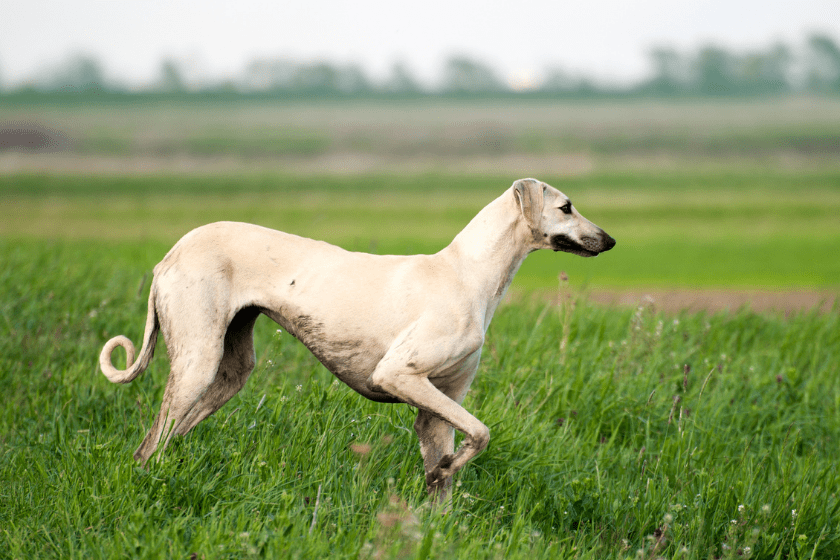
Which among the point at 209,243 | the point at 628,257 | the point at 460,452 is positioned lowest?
the point at 628,257

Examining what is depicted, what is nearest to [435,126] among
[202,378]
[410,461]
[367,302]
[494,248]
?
[410,461]

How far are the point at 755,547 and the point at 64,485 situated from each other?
341 centimetres

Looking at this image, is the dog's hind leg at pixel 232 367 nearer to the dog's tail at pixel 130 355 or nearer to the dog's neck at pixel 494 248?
the dog's tail at pixel 130 355

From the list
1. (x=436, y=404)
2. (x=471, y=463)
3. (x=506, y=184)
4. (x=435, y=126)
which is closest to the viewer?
(x=436, y=404)

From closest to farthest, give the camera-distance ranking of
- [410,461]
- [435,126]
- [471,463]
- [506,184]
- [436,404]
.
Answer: [436,404] < [410,461] < [471,463] < [506,184] < [435,126]

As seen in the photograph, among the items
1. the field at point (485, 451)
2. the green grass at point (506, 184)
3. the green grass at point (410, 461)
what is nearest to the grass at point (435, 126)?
the green grass at point (506, 184)

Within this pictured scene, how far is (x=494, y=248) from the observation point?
3037 millimetres

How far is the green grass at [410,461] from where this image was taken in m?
2.87

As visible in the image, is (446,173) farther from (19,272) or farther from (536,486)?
(536,486)

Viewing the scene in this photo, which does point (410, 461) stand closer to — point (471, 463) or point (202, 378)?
point (471, 463)

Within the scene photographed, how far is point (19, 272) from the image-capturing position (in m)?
7.05

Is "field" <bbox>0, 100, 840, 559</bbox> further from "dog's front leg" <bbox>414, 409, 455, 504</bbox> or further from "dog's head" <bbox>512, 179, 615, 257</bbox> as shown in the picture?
"dog's head" <bbox>512, 179, 615, 257</bbox>

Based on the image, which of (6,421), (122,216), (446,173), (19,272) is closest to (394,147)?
(446,173)

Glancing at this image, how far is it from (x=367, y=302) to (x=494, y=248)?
61 cm
